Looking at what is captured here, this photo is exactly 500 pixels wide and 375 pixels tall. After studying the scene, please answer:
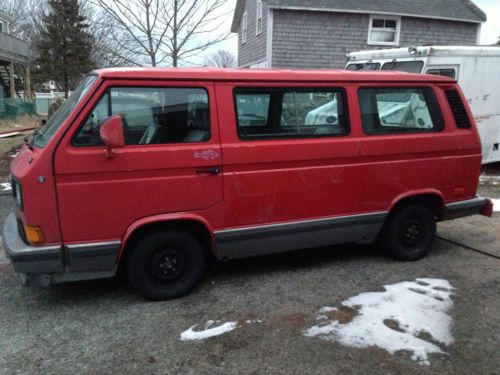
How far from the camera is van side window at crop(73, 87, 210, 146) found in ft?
12.0

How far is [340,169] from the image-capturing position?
14.6ft

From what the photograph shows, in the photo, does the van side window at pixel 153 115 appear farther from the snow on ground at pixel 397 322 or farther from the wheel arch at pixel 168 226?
the snow on ground at pixel 397 322

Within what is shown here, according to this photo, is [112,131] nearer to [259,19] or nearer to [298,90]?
[298,90]

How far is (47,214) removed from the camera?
352 centimetres

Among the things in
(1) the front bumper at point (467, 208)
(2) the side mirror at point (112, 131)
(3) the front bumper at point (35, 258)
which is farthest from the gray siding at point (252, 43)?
(3) the front bumper at point (35, 258)

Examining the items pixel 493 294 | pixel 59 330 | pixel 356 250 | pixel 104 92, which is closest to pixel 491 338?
pixel 493 294

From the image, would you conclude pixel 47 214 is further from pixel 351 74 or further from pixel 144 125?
pixel 351 74

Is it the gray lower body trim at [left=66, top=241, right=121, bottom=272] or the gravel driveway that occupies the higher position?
the gray lower body trim at [left=66, top=241, right=121, bottom=272]

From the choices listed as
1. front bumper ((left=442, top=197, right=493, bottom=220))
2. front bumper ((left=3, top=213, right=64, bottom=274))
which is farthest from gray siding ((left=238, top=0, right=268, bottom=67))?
front bumper ((left=3, top=213, right=64, bottom=274))

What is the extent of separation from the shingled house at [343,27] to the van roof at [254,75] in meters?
11.2

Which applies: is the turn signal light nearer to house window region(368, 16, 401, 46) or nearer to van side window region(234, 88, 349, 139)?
van side window region(234, 88, 349, 139)

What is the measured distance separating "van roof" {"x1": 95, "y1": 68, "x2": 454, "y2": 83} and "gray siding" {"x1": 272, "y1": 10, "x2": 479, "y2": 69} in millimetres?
11136

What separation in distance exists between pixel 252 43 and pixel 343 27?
11.9 ft

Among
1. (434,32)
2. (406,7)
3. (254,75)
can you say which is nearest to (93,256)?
(254,75)
